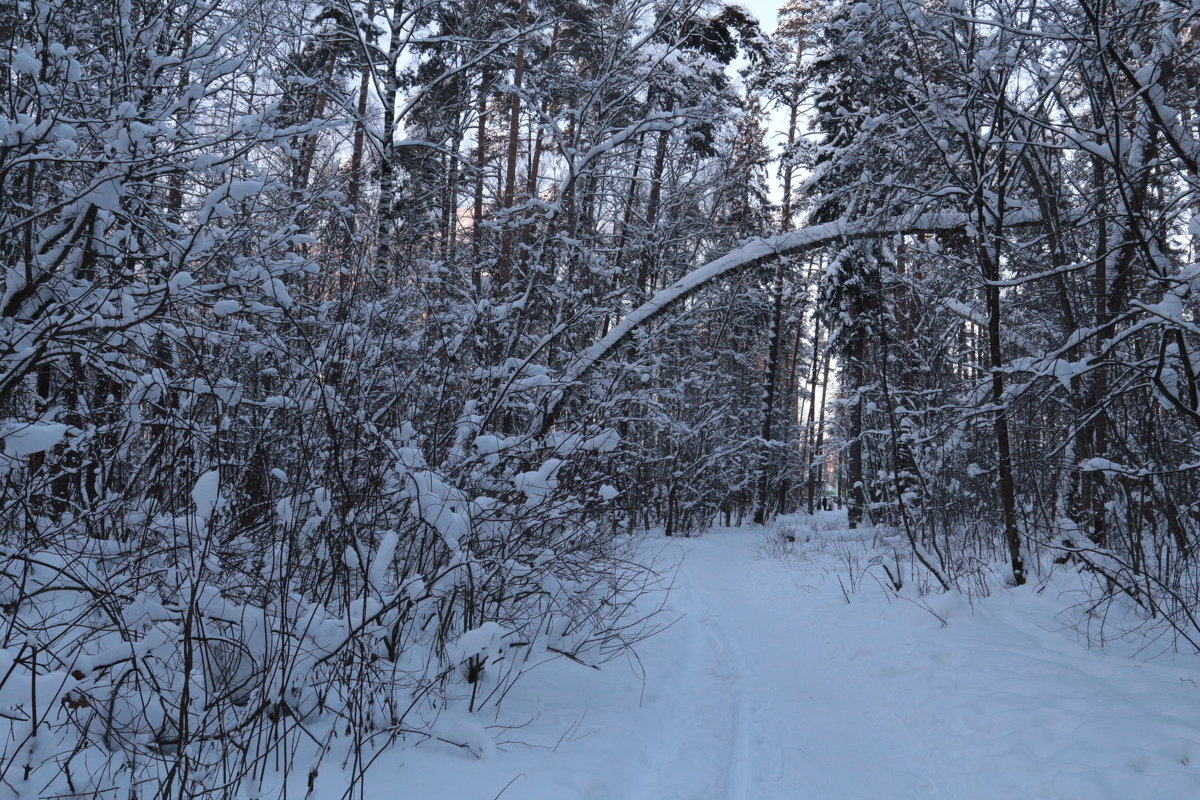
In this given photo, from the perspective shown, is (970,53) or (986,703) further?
(970,53)

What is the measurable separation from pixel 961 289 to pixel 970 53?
1980mm

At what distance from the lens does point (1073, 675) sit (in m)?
4.36

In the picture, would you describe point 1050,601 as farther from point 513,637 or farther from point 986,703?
point 513,637

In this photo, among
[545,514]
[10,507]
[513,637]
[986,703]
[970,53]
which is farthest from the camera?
[970,53]

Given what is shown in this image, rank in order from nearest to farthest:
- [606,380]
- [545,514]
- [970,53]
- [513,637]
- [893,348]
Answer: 1. [545,514]
2. [513,637]
3. [970,53]
4. [606,380]
5. [893,348]

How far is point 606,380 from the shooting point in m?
7.15

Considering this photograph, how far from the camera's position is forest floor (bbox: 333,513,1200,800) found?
10.5 feet

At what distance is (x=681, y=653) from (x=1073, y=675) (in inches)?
114

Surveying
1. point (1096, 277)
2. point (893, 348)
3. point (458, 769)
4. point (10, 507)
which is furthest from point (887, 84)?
point (893, 348)

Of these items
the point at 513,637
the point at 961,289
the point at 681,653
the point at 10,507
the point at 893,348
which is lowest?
the point at 681,653

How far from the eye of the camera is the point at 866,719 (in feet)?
14.9

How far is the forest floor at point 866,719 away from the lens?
3189mm

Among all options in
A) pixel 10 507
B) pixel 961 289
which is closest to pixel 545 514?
pixel 10 507

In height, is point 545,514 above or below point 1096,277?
below
